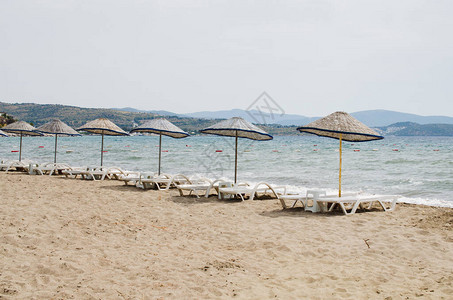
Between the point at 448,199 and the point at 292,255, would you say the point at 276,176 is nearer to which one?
the point at 448,199

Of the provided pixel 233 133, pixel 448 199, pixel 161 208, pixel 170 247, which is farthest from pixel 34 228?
pixel 448 199

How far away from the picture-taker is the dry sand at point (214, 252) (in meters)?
3.37

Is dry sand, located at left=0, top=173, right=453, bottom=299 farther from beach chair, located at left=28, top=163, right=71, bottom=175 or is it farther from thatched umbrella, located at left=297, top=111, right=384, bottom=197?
beach chair, located at left=28, top=163, right=71, bottom=175

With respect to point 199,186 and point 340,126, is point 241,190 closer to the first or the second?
point 199,186

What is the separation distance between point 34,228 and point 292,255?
3.33 meters

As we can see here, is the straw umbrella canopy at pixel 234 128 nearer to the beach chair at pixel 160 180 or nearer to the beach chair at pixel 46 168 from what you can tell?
the beach chair at pixel 160 180

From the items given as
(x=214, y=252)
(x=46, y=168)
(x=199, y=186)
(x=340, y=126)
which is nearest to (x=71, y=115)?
(x=46, y=168)

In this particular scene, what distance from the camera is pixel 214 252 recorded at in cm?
455

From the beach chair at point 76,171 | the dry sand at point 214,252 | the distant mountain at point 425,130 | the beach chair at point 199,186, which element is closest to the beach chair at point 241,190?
the beach chair at point 199,186

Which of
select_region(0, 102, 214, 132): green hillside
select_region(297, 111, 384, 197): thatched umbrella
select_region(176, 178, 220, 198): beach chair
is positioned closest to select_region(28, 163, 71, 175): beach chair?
select_region(176, 178, 220, 198): beach chair

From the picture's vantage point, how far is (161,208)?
23.7 ft

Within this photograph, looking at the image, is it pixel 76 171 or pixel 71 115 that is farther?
pixel 71 115

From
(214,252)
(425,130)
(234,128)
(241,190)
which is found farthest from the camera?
(425,130)

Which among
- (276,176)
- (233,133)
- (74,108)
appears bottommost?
(276,176)
